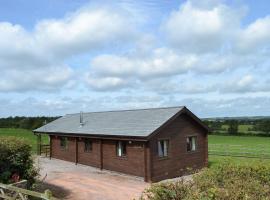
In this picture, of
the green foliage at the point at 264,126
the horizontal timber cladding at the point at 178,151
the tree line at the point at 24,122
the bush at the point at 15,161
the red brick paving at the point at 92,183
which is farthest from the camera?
the tree line at the point at 24,122

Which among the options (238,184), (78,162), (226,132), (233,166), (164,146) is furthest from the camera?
(226,132)

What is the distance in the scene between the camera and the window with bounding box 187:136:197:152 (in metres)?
27.9

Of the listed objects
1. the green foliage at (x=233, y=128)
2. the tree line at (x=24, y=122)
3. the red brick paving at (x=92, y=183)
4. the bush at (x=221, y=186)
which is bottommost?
the red brick paving at (x=92, y=183)

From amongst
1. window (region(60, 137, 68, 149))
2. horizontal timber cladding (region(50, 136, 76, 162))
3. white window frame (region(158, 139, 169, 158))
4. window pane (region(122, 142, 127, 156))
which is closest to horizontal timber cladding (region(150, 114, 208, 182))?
white window frame (region(158, 139, 169, 158))

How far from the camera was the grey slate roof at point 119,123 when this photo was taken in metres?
24.9

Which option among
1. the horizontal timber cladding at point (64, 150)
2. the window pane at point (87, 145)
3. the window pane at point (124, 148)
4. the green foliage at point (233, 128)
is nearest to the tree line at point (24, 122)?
the green foliage at point (233, 128)

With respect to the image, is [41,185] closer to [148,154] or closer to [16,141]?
[16,141]

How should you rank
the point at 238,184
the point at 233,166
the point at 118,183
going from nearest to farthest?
the point at 238,184 < the point at 233,166 < the point at 118,183

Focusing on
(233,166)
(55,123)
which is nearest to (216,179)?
(233,166)

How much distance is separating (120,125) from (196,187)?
62.4 ft

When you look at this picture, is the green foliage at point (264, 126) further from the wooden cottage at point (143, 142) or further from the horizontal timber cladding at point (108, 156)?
the horizontal timber cladding at point (108, 156)

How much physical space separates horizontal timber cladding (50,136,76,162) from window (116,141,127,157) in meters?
6.54

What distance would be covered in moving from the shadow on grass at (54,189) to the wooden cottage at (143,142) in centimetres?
570

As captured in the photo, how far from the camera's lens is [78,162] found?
102ft
